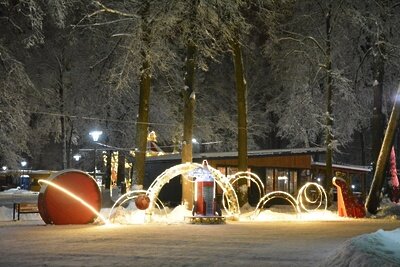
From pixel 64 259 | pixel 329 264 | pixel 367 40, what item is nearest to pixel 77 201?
pixel 64 259

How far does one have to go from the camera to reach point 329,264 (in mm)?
9094

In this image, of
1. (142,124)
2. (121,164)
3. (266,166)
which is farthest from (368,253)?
(121,164)

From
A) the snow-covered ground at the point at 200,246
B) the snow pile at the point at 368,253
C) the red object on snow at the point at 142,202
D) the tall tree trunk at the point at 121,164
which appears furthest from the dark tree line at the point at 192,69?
the snow pile at the point at 368,253

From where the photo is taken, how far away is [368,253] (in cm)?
840

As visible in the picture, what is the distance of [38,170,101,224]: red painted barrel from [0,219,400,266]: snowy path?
5.87 feet

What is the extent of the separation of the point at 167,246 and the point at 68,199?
26.7 ft

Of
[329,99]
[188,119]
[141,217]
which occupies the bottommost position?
[141,217]

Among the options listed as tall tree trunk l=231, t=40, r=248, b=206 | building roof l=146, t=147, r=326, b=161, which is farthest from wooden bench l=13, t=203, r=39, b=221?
building roof l=146, t=147, r=326, b=161

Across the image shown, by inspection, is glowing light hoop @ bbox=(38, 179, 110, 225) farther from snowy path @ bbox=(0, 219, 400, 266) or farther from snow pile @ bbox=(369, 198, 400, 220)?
snow pile @ bbox=(369, 198, 400, 220)

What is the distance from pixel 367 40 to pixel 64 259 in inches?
1028

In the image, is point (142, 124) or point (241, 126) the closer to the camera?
point (142, 124)

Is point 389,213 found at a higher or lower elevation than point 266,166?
lower

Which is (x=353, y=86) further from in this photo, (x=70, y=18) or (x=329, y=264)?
(x=329, y=264)

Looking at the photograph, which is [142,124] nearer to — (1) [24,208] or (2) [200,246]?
(1) [24,208]
